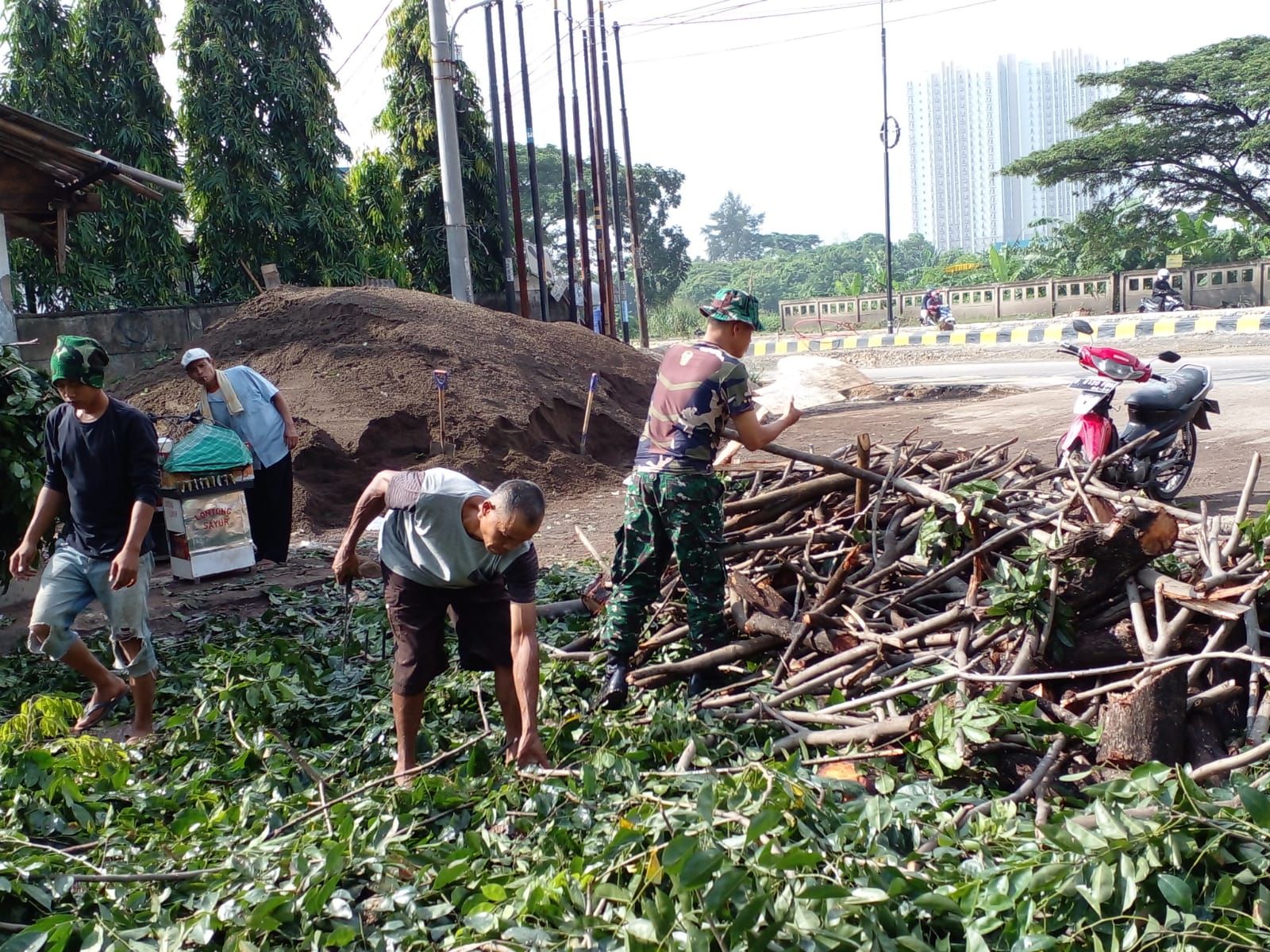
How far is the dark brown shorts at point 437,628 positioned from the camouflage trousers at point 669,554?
786mm

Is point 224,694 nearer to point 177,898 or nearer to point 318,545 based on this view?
point 177,898

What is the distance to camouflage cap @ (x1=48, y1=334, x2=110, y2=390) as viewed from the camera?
15.0ft

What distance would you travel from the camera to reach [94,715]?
484 centimetres

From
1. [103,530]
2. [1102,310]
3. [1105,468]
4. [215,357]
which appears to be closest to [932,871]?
[103,530]

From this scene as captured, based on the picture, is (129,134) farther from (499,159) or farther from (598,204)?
(598,204)

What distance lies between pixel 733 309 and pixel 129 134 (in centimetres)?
1552

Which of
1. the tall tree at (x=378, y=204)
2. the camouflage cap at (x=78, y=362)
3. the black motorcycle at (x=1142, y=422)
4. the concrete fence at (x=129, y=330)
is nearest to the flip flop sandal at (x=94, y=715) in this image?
the camouflage cap at (x=78, y=362)

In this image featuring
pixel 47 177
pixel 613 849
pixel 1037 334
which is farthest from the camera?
pixel 1037 334

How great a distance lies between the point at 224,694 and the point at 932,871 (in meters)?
2.90

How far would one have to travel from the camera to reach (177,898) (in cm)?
299

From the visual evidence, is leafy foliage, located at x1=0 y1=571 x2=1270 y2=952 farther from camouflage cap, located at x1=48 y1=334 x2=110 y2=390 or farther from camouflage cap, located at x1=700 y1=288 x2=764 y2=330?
camouflage cap, located at x1=700 y1=288 x2=764 y2=330

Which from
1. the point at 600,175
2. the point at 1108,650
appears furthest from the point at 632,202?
the point at 1108,650

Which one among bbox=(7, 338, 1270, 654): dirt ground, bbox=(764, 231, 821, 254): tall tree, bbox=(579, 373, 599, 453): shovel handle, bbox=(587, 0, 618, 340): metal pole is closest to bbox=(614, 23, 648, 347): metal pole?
→ bbox=(587, 0, 618, 340): metal pole

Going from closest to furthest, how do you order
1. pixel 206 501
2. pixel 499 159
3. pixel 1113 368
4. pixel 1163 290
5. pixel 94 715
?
pixel 94 715 → pixel 206 501 → pixel 1113 368 → pixel 499 159 → pixel 1163 290
